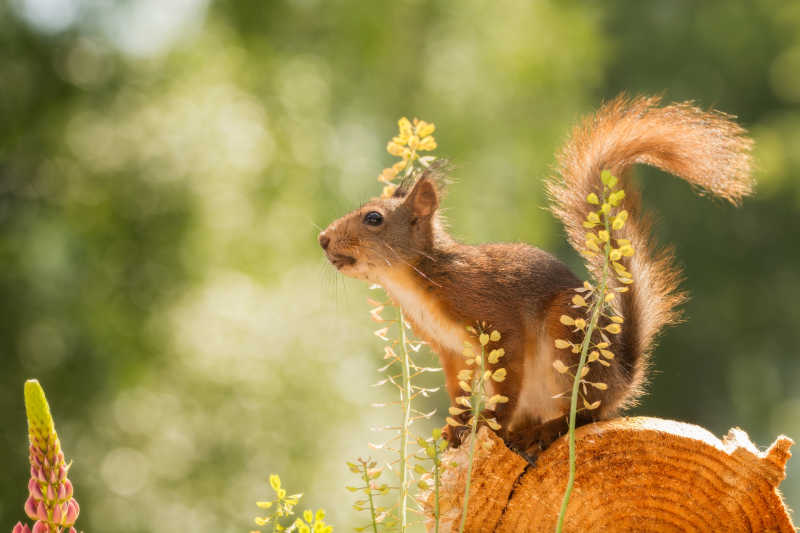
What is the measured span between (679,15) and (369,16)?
1675 mm

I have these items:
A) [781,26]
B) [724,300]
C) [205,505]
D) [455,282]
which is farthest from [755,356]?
[455,282]

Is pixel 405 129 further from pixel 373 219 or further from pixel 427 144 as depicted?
pixel 373 219

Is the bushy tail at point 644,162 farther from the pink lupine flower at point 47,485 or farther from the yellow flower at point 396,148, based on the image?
the pink lupine flower at point 47,485

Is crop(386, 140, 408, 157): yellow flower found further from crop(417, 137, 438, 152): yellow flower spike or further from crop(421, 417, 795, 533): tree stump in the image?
crop(421, 417, 795, 533): tree stump

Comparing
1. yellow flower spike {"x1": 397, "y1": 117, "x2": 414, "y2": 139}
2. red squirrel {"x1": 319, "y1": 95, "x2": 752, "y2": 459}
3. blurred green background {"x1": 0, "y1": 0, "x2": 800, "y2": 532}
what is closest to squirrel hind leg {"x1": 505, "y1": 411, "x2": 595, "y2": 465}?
red squirrel {"x1": 319, "y1": 95, "x2": 752, "y2": 459}

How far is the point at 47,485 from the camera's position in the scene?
0.71 metres

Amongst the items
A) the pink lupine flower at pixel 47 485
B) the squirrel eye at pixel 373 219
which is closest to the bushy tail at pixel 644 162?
the squirrel eye at pixel 373 219

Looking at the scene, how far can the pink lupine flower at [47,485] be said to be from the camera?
69 centimetres

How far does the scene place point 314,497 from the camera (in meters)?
2.91

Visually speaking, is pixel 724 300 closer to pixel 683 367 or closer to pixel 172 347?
pixel 683 367

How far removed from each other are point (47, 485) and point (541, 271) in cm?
60

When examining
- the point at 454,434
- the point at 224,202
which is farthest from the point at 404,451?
the point at 224,202

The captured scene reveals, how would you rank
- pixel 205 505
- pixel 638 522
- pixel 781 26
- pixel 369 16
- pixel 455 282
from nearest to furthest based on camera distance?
1. pixel 638 522
2. pixel 455 282
3. pixel 205 505
4. pixel 369 16
5. pixel 781 26

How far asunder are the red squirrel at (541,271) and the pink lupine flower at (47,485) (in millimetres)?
397
